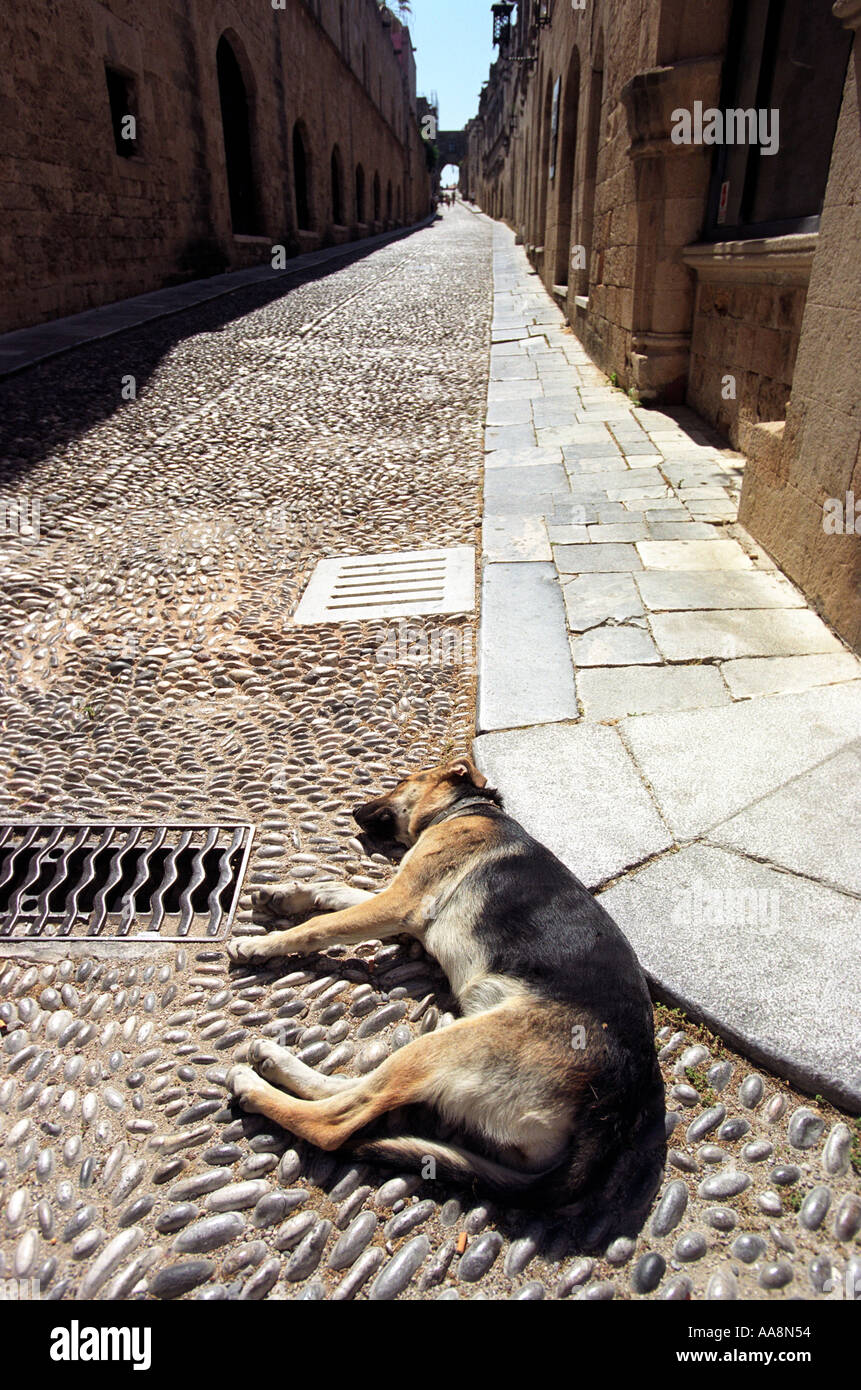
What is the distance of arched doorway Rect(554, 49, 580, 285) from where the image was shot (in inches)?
520

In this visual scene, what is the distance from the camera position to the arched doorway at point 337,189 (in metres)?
28.3

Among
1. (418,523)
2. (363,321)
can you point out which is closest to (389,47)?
(363,321)

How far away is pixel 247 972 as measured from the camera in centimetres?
237

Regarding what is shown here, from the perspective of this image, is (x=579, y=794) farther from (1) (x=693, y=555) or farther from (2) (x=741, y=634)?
(1) (x=693, y=555)

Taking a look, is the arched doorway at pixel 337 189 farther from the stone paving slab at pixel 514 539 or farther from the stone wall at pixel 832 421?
the stone wall at pixel 832 421

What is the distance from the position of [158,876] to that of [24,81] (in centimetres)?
1187

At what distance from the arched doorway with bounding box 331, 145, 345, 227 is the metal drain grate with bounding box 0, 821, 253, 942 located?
1206 inches

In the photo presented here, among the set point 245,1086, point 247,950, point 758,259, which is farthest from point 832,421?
point 245,1086

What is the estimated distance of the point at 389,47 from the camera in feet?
135

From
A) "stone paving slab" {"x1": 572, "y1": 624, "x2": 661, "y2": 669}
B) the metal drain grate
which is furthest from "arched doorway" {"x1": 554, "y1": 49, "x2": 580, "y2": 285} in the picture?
the metal drain grate

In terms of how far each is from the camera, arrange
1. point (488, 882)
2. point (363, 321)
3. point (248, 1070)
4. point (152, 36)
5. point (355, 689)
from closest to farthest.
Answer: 1. point (248, 1070)
2. point (488, 882)
3. point (355, 689)
4. point (363, 321)
5. point (152, 36)

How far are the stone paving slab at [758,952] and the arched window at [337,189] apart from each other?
31.3 m

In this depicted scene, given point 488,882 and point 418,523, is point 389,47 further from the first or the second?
point 488,882

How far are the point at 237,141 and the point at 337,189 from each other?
38.3ft
